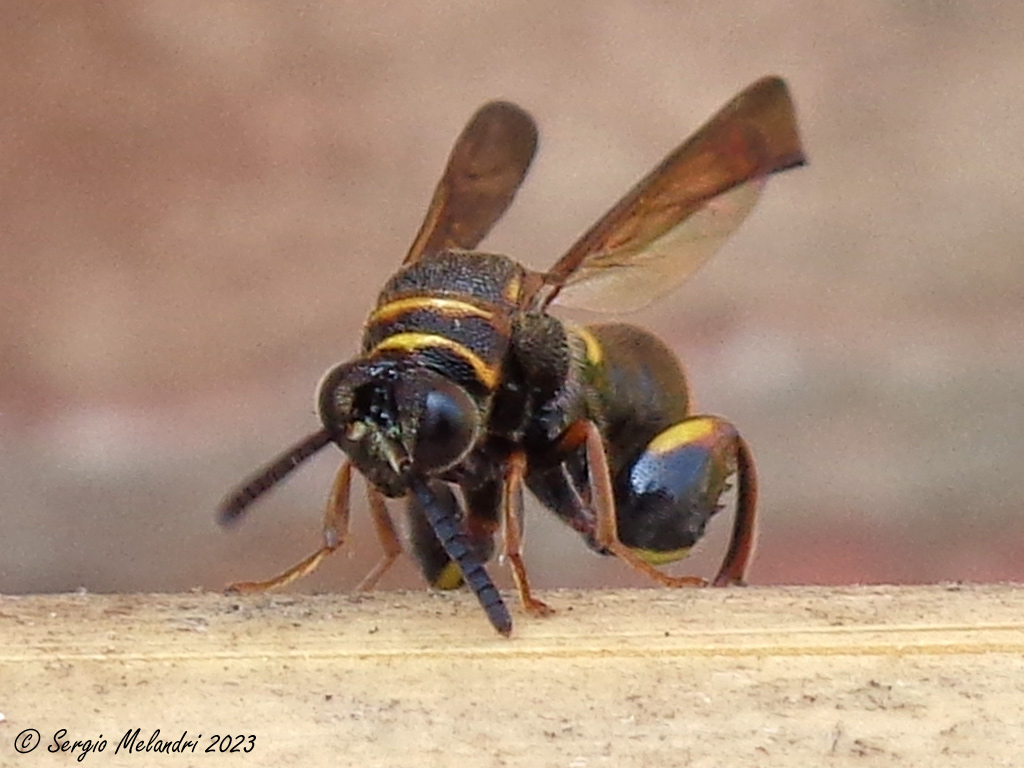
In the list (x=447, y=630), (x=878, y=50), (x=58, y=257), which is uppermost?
(x=878, y=50)

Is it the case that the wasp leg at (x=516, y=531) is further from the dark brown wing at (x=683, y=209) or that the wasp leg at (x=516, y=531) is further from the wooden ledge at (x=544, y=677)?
the dark brown wing at (x=683, y=209)

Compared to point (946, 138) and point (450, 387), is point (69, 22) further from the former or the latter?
point (450, 387)

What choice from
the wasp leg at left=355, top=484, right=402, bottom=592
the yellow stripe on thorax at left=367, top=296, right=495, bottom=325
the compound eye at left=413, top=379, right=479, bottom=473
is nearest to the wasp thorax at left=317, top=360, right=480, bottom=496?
the compound eye at left=413, top=379, right=479, bottom=473

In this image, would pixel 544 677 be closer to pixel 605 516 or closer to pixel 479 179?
pixel 605 516

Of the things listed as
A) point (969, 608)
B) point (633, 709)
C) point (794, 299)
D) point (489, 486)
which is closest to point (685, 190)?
point (489, 486)

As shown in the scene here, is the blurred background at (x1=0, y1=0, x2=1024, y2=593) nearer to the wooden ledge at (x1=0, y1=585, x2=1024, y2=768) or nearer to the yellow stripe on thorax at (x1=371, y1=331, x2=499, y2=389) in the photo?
the yellow stripe on thorax at (x1=371, y1=331, x2=499, y2=389)

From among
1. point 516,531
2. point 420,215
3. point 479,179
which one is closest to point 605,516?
point 516,531
